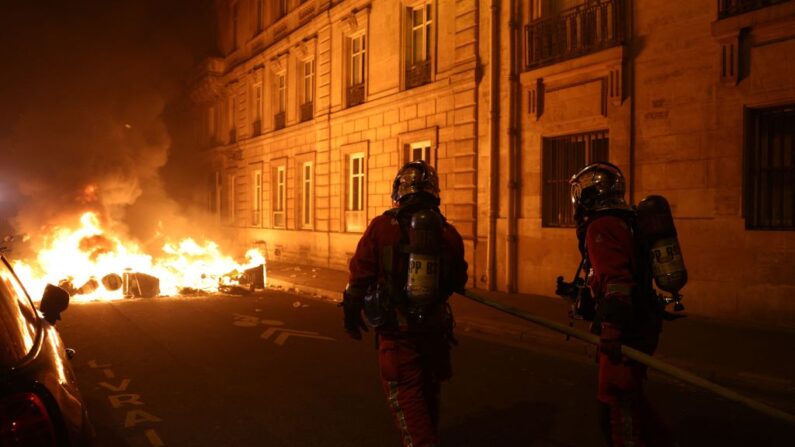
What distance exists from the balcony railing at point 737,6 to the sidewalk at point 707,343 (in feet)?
15.5

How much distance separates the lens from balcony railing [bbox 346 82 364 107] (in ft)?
56.3

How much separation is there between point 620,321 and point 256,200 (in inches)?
867

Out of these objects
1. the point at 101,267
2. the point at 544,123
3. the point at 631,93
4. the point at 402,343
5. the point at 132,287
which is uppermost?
the point at 631,93

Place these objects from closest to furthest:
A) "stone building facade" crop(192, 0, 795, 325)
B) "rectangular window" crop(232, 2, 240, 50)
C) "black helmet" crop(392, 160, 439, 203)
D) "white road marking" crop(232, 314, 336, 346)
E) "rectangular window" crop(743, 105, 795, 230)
A: "black helmet" crop(392, 160, 439, 203) → "white road marking" crop(232, 314, 336, 346) → "rectangular window" crop(743, 105, 795, 230) → "stone building facade" crop(192, 0, 795, 325) → "rectangular window" crop(232, 2, 240, 50)

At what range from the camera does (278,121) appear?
2212 centimetres

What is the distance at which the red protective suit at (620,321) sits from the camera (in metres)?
3.03

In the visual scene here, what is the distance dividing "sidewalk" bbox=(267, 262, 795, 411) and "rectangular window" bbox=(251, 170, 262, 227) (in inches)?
544

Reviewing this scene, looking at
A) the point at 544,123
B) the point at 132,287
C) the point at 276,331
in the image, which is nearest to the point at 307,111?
the point at 132,287

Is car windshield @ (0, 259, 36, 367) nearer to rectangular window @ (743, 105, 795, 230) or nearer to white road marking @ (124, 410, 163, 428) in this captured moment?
white road marking @ (124, 410, 163, 428)

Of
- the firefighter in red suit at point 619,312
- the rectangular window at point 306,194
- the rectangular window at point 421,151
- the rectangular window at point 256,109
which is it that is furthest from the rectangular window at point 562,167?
the rectangular window at point 256,109

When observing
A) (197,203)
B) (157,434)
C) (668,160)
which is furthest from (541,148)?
(197,203)

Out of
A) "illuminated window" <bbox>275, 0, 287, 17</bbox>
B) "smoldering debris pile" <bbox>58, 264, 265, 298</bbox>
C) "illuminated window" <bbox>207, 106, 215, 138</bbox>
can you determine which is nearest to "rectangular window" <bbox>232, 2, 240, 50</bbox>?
"illuminated window" <bbox>207, 106, 215, 138</bbox>

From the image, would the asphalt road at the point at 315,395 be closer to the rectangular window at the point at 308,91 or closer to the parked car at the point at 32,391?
the parked car at the point at 32,391

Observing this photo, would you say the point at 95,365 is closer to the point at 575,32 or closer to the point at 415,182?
the point at 415,182
